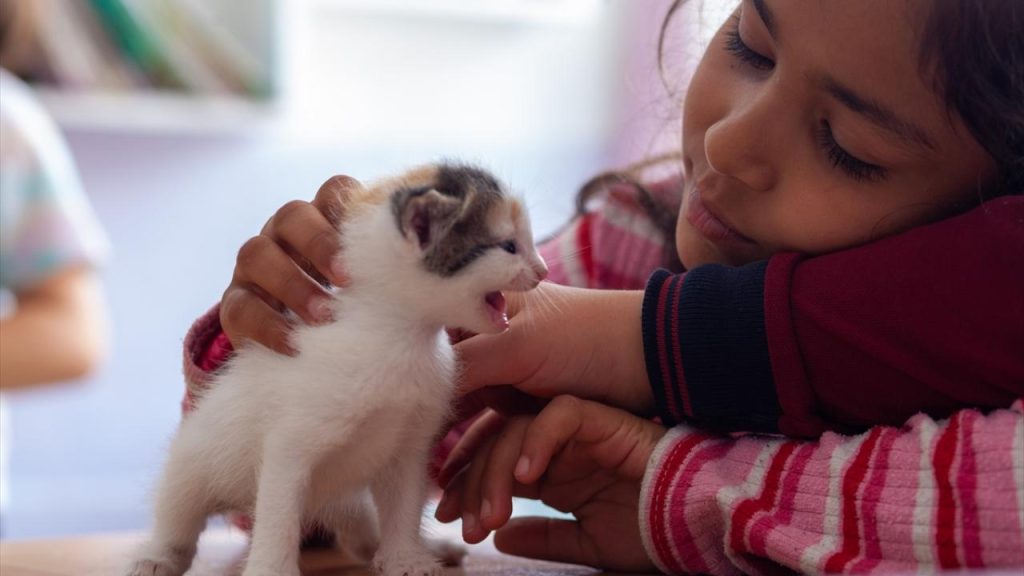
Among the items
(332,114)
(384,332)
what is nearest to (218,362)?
(384,332)

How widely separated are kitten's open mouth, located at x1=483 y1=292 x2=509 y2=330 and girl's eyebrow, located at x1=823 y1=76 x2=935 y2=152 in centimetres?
28

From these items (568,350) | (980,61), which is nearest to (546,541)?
(568,350)

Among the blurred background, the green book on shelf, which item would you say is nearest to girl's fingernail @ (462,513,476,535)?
the blurred background

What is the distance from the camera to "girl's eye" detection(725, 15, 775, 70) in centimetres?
85

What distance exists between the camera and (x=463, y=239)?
664mm

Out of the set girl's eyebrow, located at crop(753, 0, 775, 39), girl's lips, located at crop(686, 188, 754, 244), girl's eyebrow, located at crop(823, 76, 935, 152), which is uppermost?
girl's eyebrow, located at crop(753, 0, 775, 39)

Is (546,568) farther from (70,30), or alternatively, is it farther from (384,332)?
(70,30)

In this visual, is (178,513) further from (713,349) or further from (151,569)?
(713,349)

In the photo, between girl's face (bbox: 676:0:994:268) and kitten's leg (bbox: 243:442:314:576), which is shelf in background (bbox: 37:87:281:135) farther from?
kitten's leg (bbox: 243:442:314:576)

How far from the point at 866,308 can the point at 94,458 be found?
6.36ft

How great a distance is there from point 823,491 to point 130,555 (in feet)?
1.56

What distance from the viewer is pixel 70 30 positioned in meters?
2.13

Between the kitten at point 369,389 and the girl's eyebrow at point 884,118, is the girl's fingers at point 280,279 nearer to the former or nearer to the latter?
the kitten at point 369,389

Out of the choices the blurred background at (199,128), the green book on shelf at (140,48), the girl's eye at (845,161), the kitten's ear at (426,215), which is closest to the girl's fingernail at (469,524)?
the kitten's ear at (426,215)
